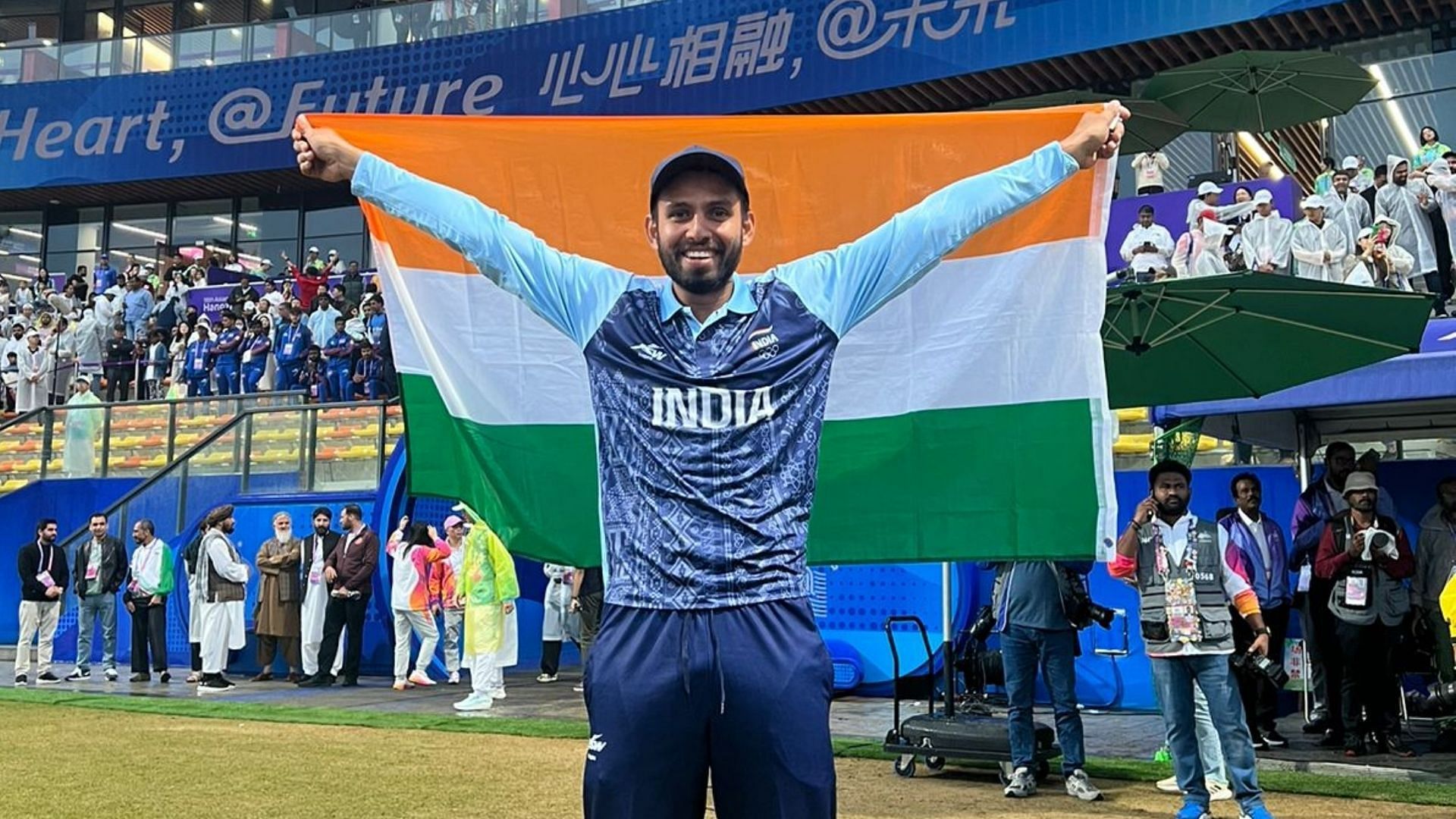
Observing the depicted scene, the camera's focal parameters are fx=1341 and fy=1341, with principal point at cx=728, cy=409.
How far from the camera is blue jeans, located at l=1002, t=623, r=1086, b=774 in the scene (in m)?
8.20

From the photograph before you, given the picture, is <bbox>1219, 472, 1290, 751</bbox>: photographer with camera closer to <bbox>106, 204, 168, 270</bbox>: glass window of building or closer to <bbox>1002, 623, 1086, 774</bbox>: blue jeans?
<bbox>1002, 623, 1086, 774</bbox>: blue jeans

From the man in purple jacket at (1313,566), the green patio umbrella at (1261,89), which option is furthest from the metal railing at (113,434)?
the man in purple jacket at (1313,566)

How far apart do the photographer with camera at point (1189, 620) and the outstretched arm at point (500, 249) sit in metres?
4.82

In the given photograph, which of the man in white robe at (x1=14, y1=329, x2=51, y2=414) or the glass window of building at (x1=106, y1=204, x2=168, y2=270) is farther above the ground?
the glass window of building at (x1=106, y1=204, x2=168, y2=270)

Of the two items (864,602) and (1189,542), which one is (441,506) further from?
(1189,542)

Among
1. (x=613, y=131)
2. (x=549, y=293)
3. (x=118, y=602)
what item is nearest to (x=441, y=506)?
(x=118, y=602)

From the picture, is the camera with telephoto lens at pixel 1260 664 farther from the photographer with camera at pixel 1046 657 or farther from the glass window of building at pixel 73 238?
the glass window of building at pixel 73 238

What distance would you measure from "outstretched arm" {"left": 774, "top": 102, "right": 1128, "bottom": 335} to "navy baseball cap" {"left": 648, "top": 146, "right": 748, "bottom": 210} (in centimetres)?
28

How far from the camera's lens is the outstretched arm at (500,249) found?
10.2 ft

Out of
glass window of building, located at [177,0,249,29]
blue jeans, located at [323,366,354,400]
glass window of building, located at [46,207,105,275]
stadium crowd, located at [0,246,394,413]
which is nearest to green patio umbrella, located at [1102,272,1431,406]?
stadium crowd, located at [0,246,394,413]

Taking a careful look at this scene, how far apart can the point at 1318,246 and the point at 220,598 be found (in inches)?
518

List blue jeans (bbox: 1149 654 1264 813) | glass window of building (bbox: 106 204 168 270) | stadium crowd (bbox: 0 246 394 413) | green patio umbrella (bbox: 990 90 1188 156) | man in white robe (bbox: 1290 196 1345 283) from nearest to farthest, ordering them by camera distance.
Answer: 1. blue jeans (bbox: 1149 654 1264 813)
2. green patio umbrella (bbox: 990 90 1188 156)
3. man in white robe (bbox: 1290 196 1345 283)
4. stadium crowd (bbox: 0 246 394 413)
5. glass window of building (bbox: 106 204 168 270)

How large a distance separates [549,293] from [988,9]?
22.0m

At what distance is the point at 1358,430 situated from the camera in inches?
450
